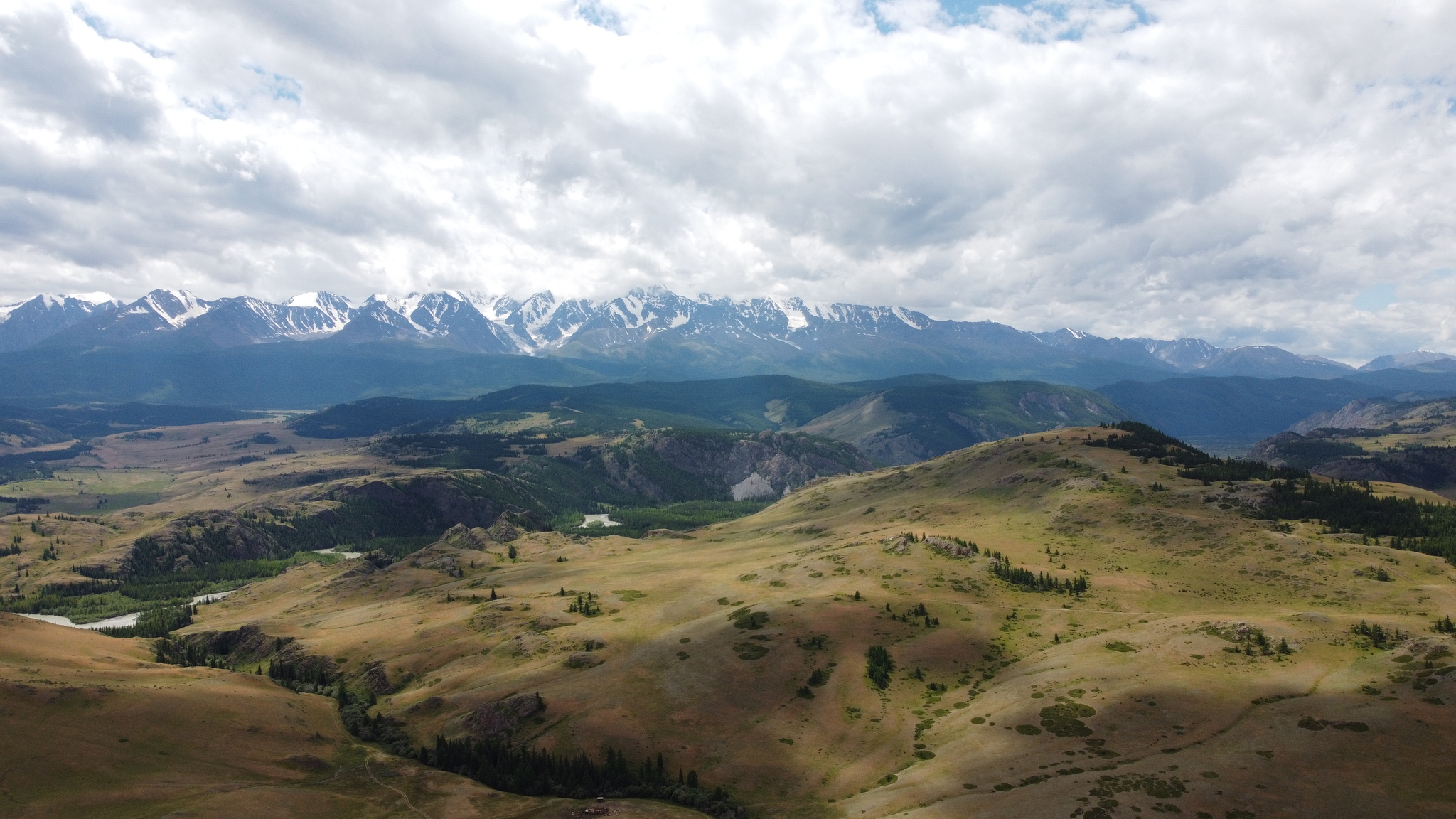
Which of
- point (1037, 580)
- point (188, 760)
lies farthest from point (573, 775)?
point (1037, 580)

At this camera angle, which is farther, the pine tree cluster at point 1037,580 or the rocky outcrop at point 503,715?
the pine tree cluster at point 1037,580

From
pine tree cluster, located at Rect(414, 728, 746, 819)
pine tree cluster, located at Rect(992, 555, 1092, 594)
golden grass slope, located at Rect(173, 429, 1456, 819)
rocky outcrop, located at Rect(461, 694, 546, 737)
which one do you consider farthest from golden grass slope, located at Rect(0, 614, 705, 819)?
pine tree cluster, located at Rect(992, 555, 1092, 594)

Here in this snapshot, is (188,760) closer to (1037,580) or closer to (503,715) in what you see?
(503,715)

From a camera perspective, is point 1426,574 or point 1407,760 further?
point 1426,574

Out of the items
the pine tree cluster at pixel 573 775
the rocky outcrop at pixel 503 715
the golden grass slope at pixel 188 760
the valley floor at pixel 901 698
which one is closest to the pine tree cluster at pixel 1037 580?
the valley floor at pixel 901 698

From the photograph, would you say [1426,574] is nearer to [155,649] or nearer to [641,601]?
[641,601]

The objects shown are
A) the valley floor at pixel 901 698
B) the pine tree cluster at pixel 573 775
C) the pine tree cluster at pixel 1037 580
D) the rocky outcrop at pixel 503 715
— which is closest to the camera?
the valley floor at pixel 901 698

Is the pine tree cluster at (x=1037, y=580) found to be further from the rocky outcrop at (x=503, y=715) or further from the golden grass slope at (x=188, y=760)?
the rocky outcrop at (x=503, y=715)

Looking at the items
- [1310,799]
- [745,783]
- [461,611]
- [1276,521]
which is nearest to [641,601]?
[461,611]
